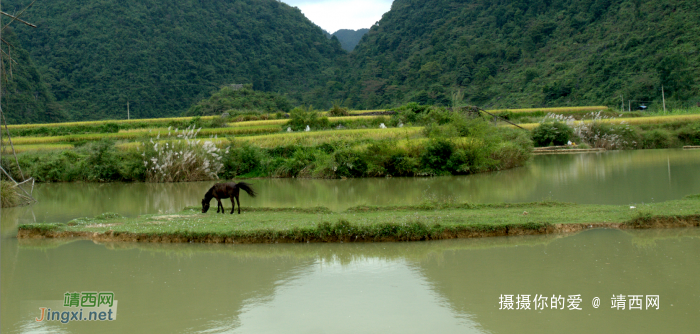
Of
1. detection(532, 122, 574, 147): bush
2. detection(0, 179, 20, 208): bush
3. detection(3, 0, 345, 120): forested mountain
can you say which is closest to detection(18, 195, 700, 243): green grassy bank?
detection(0, 179, 20, 208): bush

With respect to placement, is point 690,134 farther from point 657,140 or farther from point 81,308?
point 81,308

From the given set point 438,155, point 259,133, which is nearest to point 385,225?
point 438,155

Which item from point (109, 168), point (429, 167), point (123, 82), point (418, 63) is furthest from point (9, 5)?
point (429, 167)

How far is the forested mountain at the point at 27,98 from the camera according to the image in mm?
46188

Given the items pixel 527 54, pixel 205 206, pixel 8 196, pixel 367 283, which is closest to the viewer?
pixel 367 283

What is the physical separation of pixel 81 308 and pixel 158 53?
64341mm

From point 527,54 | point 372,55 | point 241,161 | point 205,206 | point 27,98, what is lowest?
point 205,206

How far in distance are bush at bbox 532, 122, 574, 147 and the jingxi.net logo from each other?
84.9 feet

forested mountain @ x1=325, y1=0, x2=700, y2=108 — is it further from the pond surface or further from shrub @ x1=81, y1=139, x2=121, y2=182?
shrub @ x1=81, y1=139, x2=121, y2=182

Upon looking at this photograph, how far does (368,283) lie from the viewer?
6.27 meters

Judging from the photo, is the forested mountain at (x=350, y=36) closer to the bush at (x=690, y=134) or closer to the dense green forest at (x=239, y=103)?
the dense green forest at (x=239, y=103)

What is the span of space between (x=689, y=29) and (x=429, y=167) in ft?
118

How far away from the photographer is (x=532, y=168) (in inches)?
786

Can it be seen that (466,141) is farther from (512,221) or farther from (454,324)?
(454,324)
